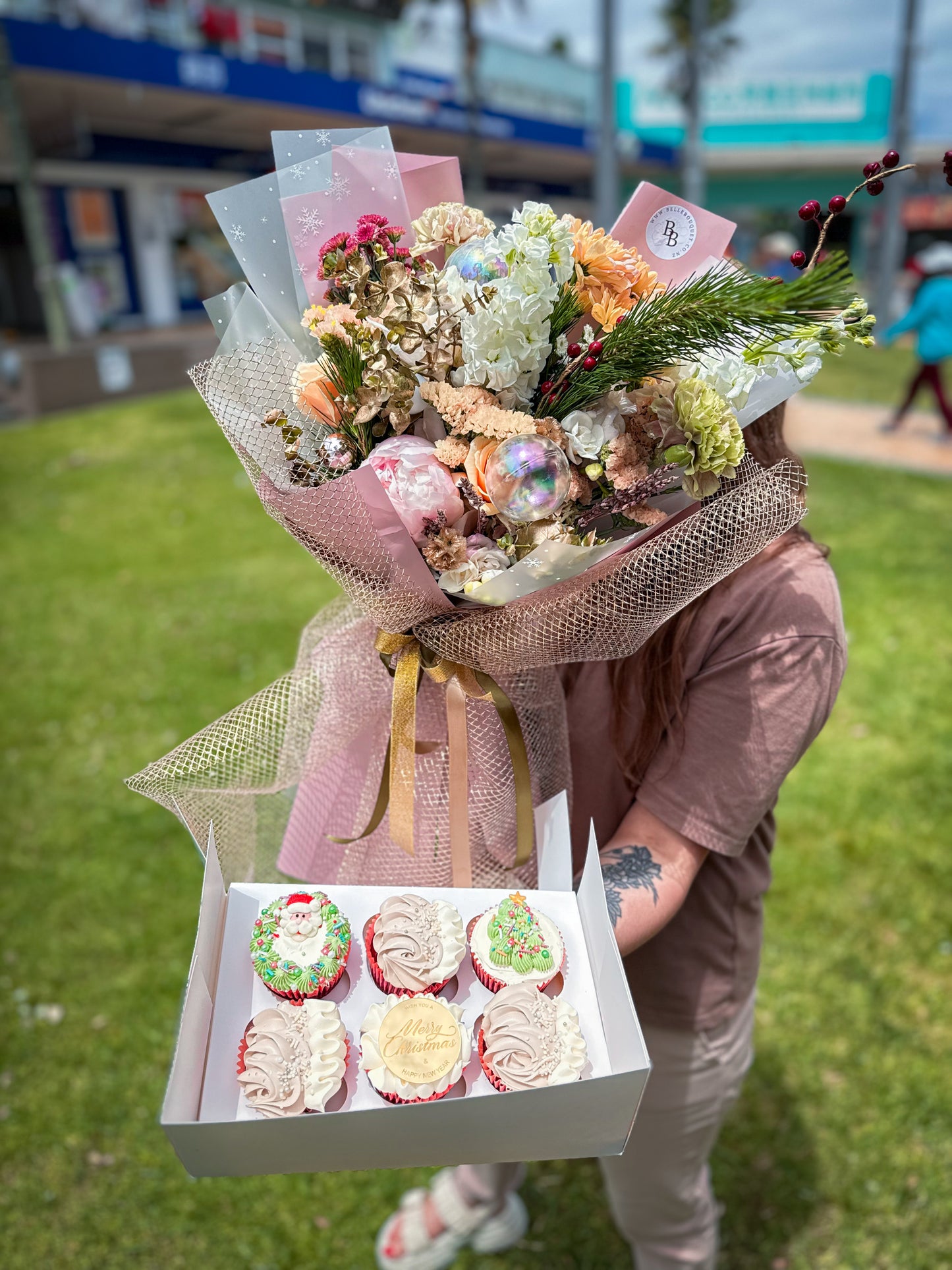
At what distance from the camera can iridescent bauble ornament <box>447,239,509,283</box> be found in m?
1.01

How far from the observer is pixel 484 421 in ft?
3.27

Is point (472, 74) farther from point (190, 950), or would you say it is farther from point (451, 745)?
point (451, 745)

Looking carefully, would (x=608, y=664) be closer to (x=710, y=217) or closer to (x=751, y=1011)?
(x=710, y=217)

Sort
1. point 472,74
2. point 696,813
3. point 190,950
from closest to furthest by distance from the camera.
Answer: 1. point 696,813
2. point 190,950
3. point 472,74

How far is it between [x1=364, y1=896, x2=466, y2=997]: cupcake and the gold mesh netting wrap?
0.48 ft

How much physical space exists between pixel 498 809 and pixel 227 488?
746 cm

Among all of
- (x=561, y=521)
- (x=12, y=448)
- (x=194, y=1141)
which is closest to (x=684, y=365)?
(x=561, y=521)

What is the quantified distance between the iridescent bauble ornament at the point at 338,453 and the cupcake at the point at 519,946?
0.65 m

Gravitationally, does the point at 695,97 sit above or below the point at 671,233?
above

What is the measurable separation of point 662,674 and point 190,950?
270 cm

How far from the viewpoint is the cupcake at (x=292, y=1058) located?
1.02 m

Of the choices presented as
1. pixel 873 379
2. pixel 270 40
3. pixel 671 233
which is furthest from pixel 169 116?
pixel 671 233

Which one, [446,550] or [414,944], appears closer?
[446,550]

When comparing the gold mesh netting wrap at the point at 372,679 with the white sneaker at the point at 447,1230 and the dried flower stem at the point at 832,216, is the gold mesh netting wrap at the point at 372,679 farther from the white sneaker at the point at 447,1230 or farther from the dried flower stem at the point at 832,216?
the white sneaker at the point at 447,1230
